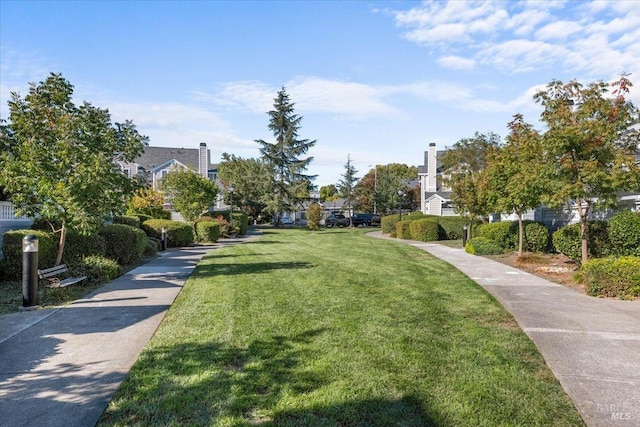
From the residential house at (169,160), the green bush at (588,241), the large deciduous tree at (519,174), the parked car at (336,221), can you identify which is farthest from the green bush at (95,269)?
the residential house at (169,160)

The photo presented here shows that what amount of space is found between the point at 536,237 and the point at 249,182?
31209 millimetres

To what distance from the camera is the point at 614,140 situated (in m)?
10.4

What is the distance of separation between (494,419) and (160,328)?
4.08m

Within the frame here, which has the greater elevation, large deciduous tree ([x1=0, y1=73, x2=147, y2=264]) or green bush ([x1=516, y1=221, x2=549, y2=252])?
large deciduous tree ([x1=0, y1=73, x2=147, y2=264])

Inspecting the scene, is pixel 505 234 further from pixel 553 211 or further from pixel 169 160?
pixel 169 160

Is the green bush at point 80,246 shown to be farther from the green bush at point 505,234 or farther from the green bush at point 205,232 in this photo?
the green bush at point 505,234

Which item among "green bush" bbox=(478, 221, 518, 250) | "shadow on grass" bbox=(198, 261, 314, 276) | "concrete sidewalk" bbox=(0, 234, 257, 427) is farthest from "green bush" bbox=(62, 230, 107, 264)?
"green bush" bbox=(478, 221, 518, 250)

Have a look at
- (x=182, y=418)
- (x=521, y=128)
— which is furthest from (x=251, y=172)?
(x=182, y=418)

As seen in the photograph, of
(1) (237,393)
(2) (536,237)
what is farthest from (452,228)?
(1) (237,393)

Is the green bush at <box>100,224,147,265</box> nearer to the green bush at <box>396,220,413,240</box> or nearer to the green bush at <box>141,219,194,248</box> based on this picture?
the green bush at <box>141,219,194,248</box>

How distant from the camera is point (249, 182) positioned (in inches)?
1661

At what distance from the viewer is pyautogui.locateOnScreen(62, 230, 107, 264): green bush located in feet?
32.3

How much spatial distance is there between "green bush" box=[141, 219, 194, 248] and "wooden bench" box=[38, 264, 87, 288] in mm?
9764

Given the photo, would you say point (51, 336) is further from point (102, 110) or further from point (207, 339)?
point (102, 110)
